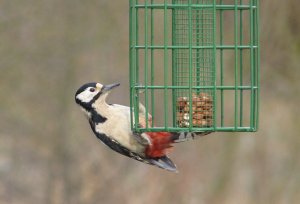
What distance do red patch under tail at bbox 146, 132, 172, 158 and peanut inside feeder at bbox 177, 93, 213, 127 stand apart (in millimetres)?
357

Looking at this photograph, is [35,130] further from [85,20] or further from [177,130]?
[177,130]

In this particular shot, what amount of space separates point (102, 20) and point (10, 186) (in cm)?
250

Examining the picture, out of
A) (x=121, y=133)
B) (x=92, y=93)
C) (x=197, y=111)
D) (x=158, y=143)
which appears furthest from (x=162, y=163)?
(x=92, y=93)

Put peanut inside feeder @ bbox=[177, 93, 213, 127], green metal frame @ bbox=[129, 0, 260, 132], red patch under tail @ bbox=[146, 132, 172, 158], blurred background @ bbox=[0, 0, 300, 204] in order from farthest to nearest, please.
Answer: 1. blurred background @ bbox=[0, 0, 300, 204]
2. red patch under tail @ bbox=[146, 132, 172, 158]
3. peanut inside feeder @ bbox=[177, 93, 213, 127]
4. green metal frame @ bbox=[129, 0, 260, 132]

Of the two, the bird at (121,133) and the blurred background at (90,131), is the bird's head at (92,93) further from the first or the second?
the blurred background at (90,131)

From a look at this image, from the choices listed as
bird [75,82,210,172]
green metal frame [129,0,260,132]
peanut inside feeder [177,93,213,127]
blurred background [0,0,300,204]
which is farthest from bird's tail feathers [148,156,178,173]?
blurred background [0,0,300,204]

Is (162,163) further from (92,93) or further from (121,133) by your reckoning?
(92,93)

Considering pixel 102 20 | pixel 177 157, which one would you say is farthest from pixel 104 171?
pixel 102 20

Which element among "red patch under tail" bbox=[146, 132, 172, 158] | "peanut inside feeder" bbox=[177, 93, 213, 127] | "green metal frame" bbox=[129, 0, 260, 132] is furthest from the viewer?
"red patch under tail" bbox=[146, 132, 172, 158]

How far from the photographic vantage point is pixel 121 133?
29.0 feet

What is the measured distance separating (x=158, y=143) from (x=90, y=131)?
4898mm

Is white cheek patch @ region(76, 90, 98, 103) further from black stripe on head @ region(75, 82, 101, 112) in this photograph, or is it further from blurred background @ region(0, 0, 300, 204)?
blurred background @ region(0, 0, 300, 204)

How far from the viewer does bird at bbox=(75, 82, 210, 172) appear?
8.82 m

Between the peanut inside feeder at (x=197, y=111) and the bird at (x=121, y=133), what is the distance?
0.36 meters
